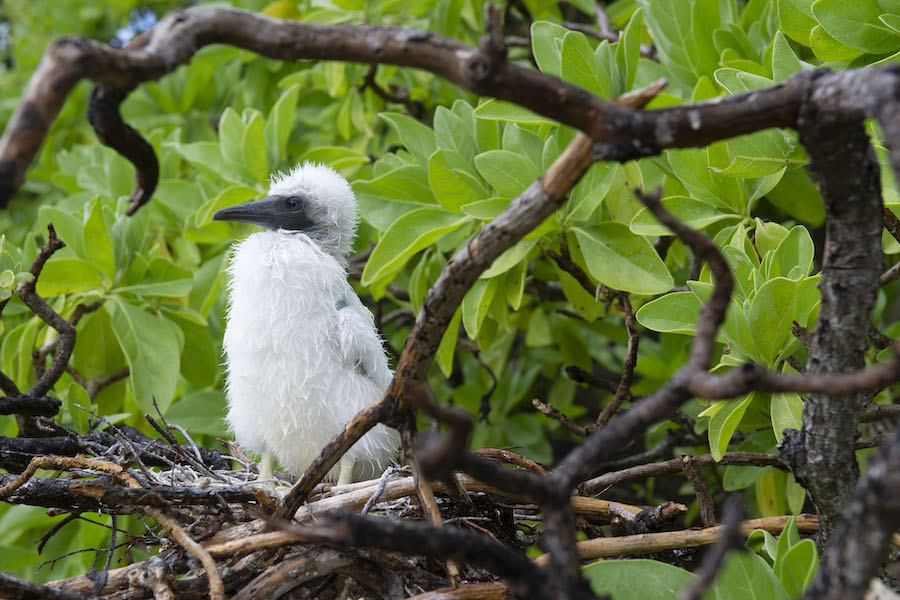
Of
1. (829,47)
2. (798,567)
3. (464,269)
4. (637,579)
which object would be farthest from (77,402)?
(829,47)

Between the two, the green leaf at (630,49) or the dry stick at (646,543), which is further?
the green leaf at (630,49)

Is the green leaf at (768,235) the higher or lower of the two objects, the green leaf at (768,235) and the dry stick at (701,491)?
the higher

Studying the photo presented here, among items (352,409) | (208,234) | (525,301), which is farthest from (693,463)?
(208,234)

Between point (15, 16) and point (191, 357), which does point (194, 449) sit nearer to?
point (191, 357)

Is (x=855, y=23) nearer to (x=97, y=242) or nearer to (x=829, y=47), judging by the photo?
(x=829, y=47)

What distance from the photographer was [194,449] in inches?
79.0

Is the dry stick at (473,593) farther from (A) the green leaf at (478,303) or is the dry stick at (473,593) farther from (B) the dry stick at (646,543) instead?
(A) the green leaf at (478,303)

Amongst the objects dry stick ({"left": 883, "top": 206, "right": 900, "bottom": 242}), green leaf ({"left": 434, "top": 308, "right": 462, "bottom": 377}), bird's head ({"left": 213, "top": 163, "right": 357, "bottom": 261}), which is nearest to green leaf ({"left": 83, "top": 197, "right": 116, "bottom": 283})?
bird's head ({"left": 213, "top": 163, "right": 357, "bottom": 261})

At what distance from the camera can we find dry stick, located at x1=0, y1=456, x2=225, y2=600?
4.51ft

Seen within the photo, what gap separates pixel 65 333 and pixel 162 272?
0.31 metres

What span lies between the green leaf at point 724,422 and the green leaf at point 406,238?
763mm

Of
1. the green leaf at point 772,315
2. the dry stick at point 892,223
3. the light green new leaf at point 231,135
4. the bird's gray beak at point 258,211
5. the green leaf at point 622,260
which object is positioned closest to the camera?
the green leaf at point 772,315

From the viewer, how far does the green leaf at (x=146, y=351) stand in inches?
85.0

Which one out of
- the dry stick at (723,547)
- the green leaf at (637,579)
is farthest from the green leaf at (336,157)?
the dry stick at (723,547)
